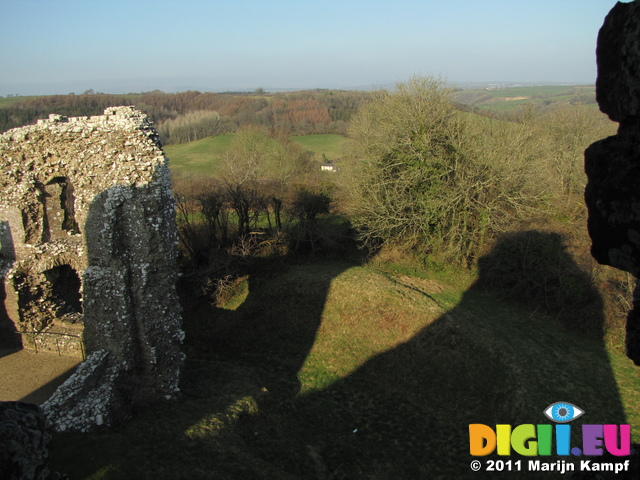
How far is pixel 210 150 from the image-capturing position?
46.8m

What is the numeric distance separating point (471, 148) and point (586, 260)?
19.4 feet

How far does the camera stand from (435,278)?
18938 mm

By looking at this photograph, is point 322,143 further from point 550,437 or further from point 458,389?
point 550,437

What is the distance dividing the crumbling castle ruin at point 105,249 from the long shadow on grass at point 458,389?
9.11 feet

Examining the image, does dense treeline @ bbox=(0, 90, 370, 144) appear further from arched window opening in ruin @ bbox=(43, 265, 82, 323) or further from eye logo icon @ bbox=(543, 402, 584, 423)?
eye logo icon @ bbox=(543, 402, 584, 423)

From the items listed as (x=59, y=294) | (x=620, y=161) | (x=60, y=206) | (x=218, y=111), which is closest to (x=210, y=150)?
(x=218, y=111)

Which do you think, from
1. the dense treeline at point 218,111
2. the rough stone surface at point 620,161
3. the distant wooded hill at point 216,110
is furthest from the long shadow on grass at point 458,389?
the distant wooded hill at point 216,110

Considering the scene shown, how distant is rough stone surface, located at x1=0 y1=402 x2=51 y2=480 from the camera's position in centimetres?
355

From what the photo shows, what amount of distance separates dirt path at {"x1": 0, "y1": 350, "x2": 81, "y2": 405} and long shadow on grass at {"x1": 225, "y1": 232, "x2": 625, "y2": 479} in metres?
4.33

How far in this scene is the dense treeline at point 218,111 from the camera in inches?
1822

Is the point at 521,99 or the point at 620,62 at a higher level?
the point at 521,99

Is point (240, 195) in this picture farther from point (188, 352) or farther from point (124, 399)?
point (124, 399)

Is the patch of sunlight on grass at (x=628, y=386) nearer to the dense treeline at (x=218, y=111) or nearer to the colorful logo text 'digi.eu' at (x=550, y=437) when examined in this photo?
the colorful logo text 'digi.eu' at (x=550, y=437)

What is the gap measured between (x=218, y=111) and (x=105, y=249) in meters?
54.6
